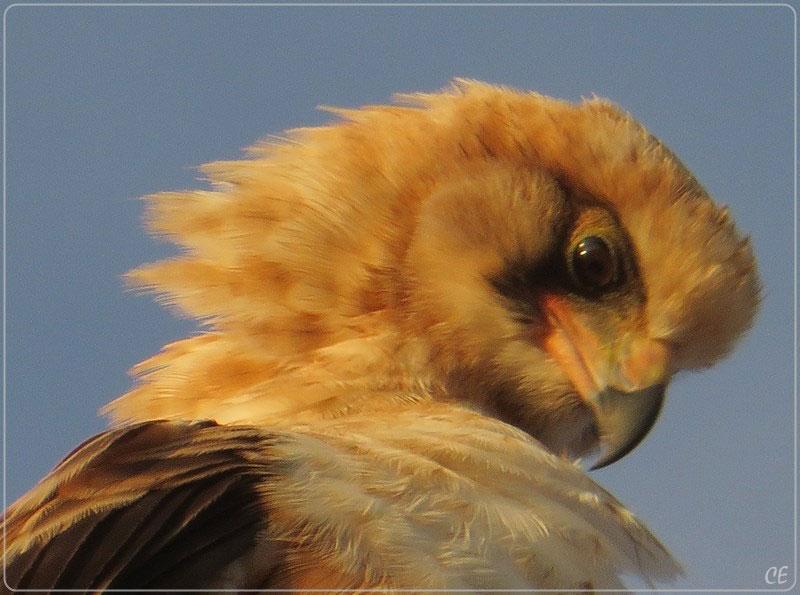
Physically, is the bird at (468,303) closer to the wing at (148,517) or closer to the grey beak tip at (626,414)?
the grey beak tip at (626,414)

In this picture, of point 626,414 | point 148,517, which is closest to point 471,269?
point 626,414

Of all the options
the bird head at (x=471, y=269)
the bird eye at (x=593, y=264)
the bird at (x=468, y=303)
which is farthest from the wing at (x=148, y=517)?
the bird eye at (x=593, y=264)

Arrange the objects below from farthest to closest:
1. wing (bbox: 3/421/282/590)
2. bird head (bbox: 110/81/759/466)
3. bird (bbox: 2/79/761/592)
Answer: bird head (bbox: 110/81/759/466), bird (bbox: 2/79/761/592), wing (bbox: 3/421/282/590)

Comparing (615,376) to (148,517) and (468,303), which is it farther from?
(148,517)

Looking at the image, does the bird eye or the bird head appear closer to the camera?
the bird head

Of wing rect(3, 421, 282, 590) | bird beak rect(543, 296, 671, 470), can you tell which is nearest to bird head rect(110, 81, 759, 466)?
bird beak rect(543, 296, 671, 470)

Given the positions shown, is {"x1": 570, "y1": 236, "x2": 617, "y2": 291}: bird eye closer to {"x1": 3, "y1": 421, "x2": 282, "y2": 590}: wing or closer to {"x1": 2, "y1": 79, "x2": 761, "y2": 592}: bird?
{"x1": 2, "y1": 79, "x2": 761, "y2": 592}: bird
